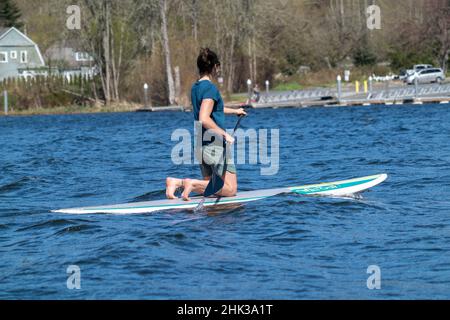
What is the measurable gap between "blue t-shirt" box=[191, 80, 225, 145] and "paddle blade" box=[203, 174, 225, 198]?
2.70ft

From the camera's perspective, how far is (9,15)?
328ft

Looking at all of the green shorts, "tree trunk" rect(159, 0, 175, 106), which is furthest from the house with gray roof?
the green shorts

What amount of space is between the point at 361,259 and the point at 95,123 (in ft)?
121

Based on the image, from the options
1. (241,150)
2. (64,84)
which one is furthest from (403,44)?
(241,150)

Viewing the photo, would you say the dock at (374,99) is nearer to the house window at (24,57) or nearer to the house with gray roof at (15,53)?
the house with gray roof at (15,53)

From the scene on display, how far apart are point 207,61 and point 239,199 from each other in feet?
7.76

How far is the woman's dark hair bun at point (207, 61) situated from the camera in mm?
11062

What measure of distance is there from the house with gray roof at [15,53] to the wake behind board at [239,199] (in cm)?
8283

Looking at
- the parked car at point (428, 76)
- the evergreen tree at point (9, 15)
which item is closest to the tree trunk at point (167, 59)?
the parked car at point (428, 76)

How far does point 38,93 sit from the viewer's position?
64.1 meters

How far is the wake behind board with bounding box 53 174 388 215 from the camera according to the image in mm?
12266

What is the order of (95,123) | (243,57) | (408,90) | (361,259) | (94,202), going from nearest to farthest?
1. (361,259)
2. (94,202)
3. (95,123)
4. (408,90)
5. (243,57)

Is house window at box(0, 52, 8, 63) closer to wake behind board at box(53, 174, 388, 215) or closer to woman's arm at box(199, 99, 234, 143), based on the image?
wake behind board at box(53, 174, 388, 215)
